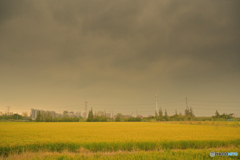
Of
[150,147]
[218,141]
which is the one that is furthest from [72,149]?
[218,141]

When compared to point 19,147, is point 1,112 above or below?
below

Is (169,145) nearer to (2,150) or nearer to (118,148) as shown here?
(118,148)

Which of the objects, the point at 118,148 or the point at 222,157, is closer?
the point at 222,157

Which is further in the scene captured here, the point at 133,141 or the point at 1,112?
the point at 1,112

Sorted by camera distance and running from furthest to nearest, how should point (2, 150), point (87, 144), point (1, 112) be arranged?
point (1, 112) < point (87, 144) < point (2, 150)

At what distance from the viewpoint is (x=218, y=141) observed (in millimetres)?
13422

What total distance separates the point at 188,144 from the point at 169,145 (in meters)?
2.04

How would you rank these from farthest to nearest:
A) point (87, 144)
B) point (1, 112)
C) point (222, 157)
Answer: point (1, 112) → point (87, 144) → point (222, 157)

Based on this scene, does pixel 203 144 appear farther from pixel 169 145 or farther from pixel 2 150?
pixel 2 150

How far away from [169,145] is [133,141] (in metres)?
3.74

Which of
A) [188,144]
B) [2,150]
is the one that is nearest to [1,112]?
[2,150]

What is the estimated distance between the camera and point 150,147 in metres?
12.4

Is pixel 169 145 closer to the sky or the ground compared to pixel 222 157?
closer to the ground

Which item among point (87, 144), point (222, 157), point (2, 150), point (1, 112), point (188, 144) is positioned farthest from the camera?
point (1, 112)
